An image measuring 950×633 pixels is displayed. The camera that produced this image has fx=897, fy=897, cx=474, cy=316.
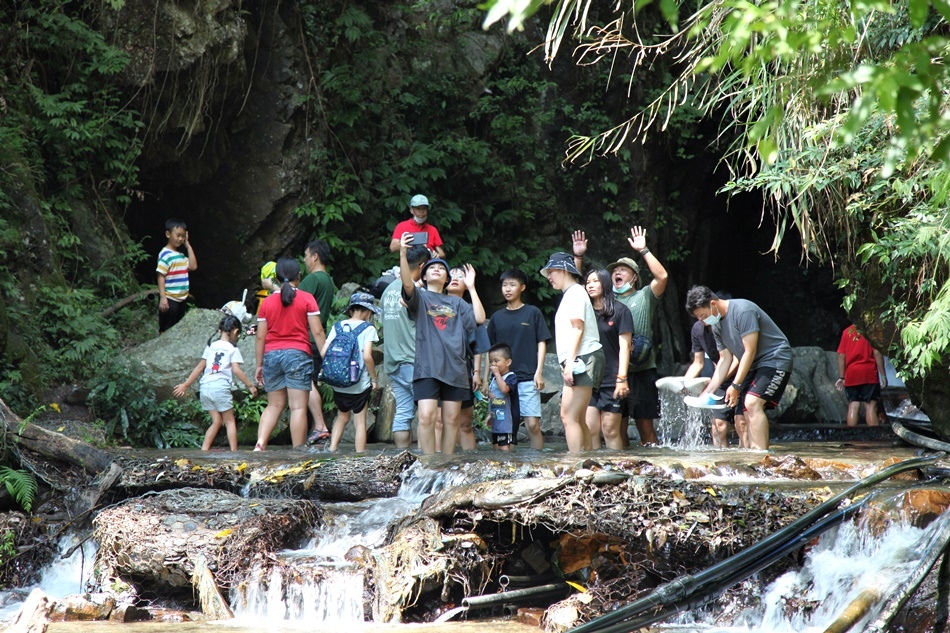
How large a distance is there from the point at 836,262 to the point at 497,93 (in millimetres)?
9908

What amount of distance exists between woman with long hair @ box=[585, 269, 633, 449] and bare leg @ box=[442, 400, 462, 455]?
141 centimetres

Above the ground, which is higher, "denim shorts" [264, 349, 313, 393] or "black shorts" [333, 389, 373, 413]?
"denim shorts" [264, 349, 313, 393]

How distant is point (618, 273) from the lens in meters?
9.77

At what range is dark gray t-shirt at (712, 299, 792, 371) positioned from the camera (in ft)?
26.8

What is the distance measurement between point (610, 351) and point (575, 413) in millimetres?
1006

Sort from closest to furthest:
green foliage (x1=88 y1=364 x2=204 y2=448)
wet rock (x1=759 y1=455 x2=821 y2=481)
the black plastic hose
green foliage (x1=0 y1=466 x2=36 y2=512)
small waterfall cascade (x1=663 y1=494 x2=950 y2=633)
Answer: the black plastic hose
small waterfall cascade (x1=663 y1=494 x2=950 y2=633)
wet rock (x1=759 y1=455 x2=821 y2=481)
green foliage (x1=0 y1=466 x2=36 y2=512)
green foliage (x1=88 y1=364 x2=204 y2=448)

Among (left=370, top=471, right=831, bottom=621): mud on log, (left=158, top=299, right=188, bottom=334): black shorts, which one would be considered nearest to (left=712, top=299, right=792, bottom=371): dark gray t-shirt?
(left=370, top=471, right=831, bottom=621): mud on log

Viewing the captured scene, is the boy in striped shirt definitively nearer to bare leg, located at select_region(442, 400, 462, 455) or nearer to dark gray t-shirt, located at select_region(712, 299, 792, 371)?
bare leg, located at select_region(442, 400, 462, 455)

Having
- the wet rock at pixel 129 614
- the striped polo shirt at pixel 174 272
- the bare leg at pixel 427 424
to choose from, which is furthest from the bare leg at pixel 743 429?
the striped polo shirt at pixel 174 272

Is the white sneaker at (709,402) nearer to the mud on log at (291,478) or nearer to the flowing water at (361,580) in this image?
the flowing water at (361,580)

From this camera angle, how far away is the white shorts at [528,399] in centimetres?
900

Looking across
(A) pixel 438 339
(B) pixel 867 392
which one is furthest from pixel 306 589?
(B) pixel 867 392

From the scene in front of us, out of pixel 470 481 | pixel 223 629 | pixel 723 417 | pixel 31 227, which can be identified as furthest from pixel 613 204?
pixel 223 629

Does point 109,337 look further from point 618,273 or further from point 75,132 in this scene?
point 618,273
